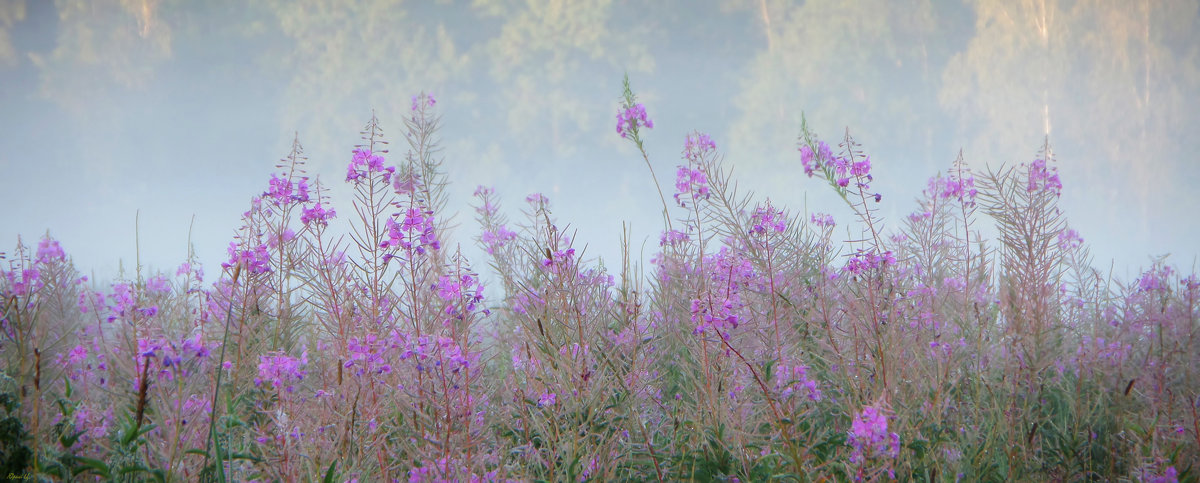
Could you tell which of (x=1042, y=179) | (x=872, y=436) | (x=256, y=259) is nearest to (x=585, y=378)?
(x=872, y=436)

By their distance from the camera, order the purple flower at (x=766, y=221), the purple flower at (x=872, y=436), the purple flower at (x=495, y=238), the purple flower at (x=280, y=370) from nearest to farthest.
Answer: the purple flower at (x=872, y=436)
the purple flower at (x=280, y=370)
the purple flower at (x=766, y=221)
the purple flower at (x=495, y=238)

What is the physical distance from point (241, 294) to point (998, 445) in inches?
155

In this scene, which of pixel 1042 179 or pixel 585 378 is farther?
pixel 1042 179

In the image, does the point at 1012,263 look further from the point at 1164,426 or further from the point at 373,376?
the point at 373,376

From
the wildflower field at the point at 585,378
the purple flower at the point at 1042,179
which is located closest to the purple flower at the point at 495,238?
the wildflower field at the point at 585,378

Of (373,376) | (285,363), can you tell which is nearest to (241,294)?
(285,363)

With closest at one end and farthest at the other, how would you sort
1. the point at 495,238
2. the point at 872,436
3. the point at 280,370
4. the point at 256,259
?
the point at 872,436, the point at 280,370, the point at 256,259, the point at 495,238

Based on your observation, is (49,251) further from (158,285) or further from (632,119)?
(632,119)

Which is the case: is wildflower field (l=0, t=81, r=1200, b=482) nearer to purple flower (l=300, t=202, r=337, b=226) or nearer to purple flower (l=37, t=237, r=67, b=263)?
purple flower (l=300, t=202, r=337, b=226)

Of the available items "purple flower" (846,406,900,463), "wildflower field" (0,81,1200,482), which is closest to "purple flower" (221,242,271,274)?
"wildflower field" (0,81,1200,482)

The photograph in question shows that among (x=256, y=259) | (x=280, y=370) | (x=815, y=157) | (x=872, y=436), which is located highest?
(x=815, y=157)

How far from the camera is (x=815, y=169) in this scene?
115 inches

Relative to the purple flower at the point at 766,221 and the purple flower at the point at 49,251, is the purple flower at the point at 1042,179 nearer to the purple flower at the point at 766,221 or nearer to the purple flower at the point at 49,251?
the purple flower at the point at 766,221

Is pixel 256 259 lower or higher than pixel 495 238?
lower
